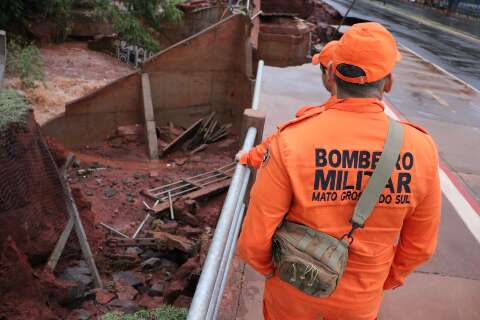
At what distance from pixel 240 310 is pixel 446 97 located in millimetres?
9554

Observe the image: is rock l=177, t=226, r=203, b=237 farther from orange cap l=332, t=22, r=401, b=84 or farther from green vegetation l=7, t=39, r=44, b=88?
green vegetation l=7, t=39, r=44, b=88

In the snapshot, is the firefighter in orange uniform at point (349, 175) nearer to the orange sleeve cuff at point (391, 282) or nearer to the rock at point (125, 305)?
the orange sleeve cuff at point (391, 282)

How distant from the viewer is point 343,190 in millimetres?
2086

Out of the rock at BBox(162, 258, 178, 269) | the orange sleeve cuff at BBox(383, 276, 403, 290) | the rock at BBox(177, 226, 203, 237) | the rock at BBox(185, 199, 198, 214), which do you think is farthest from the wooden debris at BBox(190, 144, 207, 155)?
the orange sleeve cuff at BBox(383, 276, 403, 290)

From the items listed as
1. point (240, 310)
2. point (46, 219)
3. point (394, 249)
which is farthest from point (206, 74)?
point (394, 249)

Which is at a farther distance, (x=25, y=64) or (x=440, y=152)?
(x=25, y=64)

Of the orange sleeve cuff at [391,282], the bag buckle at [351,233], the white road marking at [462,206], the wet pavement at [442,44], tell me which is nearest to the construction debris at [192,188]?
the white road marking at [462,206]

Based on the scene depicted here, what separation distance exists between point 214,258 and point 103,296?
4.23 m

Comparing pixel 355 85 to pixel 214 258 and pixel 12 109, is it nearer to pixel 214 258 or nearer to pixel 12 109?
pixel 214 258

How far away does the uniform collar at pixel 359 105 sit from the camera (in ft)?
6.77

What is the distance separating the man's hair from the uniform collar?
0.08 ft

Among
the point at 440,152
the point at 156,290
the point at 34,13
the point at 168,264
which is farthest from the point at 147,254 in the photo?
the point at 34,13

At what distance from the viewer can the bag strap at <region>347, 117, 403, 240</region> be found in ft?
6.71

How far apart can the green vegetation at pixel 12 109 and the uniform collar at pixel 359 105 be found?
4.14 m
